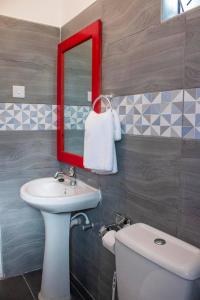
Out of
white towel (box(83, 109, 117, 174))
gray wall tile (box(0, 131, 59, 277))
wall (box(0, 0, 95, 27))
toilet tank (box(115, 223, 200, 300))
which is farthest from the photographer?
gray wall tile (box(0, 131, 59, 277))

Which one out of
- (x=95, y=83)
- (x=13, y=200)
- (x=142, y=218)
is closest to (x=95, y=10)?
(x=95, y=83)

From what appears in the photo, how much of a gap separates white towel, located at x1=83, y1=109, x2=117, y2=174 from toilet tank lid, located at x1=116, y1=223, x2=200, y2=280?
390 mm

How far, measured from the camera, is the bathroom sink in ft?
5.32

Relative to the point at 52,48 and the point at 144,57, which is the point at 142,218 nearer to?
the point at 144,57

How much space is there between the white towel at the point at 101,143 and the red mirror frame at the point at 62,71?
0.21 metres

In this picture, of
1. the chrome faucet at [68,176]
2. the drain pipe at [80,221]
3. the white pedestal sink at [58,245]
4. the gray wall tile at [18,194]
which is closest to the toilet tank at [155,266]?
the white pedestal sink at [58,245]

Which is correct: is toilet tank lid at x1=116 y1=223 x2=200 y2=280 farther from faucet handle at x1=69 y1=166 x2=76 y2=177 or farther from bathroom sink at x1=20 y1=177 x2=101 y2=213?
faucet handle at x1=69 y1=166 x2=76 y2=177

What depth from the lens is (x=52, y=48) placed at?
2219 millimetres

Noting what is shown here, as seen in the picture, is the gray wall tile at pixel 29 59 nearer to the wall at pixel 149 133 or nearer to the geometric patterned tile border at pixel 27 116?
the geometric patterned tile border at pixel 27 116

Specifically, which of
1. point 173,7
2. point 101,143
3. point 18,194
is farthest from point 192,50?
point 18,194

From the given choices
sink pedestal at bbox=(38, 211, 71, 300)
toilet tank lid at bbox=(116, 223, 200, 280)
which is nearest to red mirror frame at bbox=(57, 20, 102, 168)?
sink pedestal at bbox=(38, 211, 71, 300)

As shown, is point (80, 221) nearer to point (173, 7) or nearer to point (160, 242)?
point (160, 242)

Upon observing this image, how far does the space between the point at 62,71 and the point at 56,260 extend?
1.44m

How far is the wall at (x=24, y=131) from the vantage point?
207 cm
